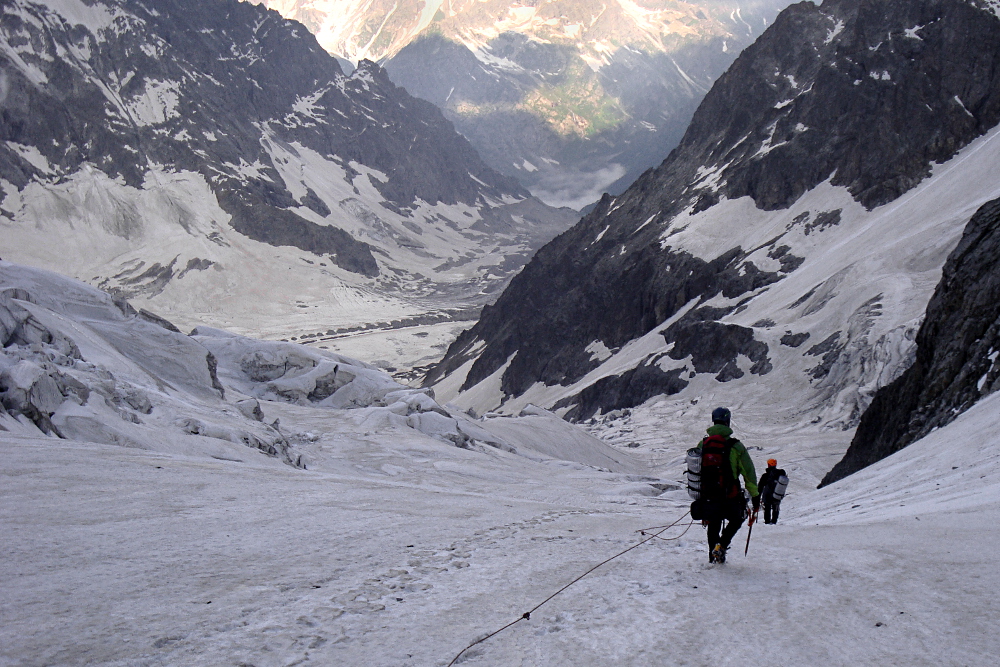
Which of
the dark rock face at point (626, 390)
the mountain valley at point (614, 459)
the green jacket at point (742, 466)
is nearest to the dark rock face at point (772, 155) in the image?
the mountain valley at point (614, 459)

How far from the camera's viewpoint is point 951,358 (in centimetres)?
2122

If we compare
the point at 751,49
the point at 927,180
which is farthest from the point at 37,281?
the point at 751,49

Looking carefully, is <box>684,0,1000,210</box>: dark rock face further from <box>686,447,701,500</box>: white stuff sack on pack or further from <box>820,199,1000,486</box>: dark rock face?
<box>686,447,701,500</box>: white stuff sack on pack

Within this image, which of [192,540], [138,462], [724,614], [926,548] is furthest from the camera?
[138,462]

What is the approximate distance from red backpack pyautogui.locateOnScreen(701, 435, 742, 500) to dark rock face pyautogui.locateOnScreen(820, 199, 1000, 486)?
40.1 feet

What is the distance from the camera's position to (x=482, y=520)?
11844mm

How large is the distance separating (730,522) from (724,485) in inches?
17.4

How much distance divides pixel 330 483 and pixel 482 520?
4.52 meters

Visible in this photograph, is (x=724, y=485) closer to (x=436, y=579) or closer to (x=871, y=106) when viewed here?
(x=436, y=579)

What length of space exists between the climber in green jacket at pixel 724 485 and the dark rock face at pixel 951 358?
12.2 meters

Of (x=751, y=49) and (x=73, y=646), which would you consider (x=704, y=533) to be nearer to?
(x=73, y=646)

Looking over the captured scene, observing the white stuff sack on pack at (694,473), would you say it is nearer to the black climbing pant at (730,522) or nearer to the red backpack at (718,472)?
the red backpack at (718,472)

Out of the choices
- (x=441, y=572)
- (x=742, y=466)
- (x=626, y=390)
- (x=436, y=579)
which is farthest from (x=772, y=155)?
(x=436, y=579)

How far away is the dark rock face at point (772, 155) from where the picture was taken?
69438 millimetres
